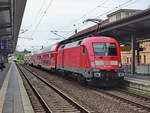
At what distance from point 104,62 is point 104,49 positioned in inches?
35.8

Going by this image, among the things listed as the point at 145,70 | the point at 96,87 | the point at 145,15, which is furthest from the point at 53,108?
the point at 145,70

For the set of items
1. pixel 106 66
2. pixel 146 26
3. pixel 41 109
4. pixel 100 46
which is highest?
pixel 146 26

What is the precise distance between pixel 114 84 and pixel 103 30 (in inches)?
273

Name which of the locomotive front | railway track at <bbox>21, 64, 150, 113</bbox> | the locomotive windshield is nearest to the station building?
the locomotive windshield

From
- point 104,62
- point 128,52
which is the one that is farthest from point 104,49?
point 128,52

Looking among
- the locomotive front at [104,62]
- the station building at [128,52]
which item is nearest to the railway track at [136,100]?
the locomotive front at [104,62]

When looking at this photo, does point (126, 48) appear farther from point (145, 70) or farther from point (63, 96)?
point (63, 96)

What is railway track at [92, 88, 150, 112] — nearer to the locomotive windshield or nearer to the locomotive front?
the locomotive front

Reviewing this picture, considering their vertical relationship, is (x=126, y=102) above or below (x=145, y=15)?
below

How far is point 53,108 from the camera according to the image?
10.3 metres

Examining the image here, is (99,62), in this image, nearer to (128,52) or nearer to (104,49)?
(104,49)

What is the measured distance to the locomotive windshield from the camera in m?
15.6

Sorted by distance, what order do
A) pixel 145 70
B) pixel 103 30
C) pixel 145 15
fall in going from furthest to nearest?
pixel 145 70 → pixel 103 30 → pixel 145 15

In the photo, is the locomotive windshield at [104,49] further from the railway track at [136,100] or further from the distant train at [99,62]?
the railway track at [136,100]
